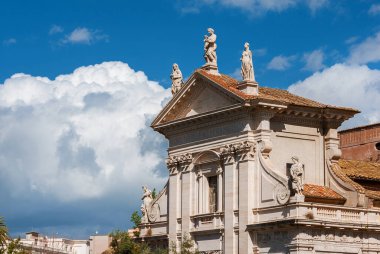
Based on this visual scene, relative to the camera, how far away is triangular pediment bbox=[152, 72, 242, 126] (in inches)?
2036

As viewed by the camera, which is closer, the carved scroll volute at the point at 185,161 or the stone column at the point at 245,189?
the stone column at the point at 245,189

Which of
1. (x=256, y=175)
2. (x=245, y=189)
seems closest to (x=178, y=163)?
(x=245, y=189)

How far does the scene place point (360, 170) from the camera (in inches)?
2117

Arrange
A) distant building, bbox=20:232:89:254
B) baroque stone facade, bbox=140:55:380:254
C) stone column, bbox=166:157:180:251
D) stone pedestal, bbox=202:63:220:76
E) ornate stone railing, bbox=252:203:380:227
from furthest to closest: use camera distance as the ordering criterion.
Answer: distant building, bbox=20:232:89:254, stone column, bbox=166:157:180:251, stone pedestal, bbox=202:63:220:76, baroque stone facade, bbox=140:55:380:254, ornate stone railing, bbox=252:203:380:227

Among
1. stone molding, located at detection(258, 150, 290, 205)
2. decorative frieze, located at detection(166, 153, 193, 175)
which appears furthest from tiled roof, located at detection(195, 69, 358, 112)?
decorative frieze, located at detection(166, 153, 193, 175)

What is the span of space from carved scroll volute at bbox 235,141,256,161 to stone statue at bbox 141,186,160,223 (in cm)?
868

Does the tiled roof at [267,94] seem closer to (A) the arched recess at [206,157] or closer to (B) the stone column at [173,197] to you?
(A) the arched recess at [206,157]

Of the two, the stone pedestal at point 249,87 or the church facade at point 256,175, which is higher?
the stone pedestal at point 249,87

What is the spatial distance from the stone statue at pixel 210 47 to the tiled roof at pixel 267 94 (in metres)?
1.04

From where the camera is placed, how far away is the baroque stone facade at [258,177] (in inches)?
1843

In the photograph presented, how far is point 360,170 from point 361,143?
501 inches

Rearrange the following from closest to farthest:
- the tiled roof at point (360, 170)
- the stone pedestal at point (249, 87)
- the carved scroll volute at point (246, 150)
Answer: the carved scroll volute at point (246, 150), the stone pedestal at point (249, 87), the tiled roof at point (360, 170)

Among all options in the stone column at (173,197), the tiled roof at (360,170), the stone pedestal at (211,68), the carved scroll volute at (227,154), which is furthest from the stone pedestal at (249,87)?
the stone column at (173,197)

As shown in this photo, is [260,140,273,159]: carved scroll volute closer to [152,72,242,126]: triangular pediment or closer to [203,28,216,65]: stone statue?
[152,72,242,126]: triangular pediment
